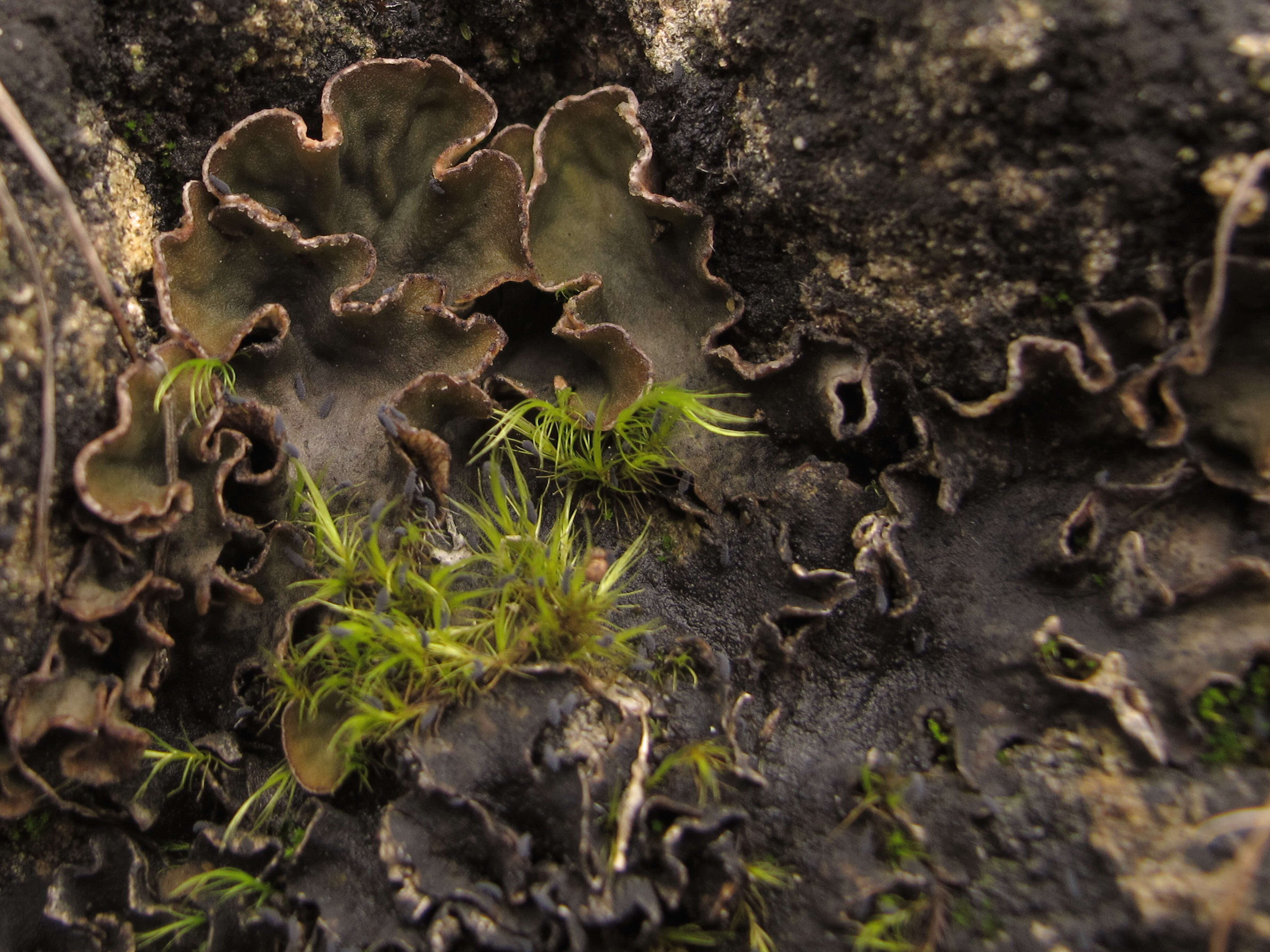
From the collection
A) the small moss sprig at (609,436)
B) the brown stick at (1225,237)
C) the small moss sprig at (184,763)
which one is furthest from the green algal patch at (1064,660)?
the small moss sprig at (184,763)

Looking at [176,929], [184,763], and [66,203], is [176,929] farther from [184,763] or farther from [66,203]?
[66,203]

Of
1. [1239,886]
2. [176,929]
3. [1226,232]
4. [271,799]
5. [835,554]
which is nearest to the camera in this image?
[1239,886]

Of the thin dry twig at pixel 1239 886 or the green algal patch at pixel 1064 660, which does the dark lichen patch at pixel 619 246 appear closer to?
the green algal patch at pixel 1064 660

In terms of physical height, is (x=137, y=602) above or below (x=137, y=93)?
below

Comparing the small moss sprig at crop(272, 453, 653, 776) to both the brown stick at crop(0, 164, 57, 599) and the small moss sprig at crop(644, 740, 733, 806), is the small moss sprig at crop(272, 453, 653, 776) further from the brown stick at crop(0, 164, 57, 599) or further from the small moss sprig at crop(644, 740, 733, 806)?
the brown stick at crop(0, 164, 57, 599)

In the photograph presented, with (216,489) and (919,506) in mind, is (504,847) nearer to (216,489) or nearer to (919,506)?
(216,489)

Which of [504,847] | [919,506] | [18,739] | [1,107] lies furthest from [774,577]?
[1,107]

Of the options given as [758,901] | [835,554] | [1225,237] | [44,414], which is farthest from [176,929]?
[1225,237]
